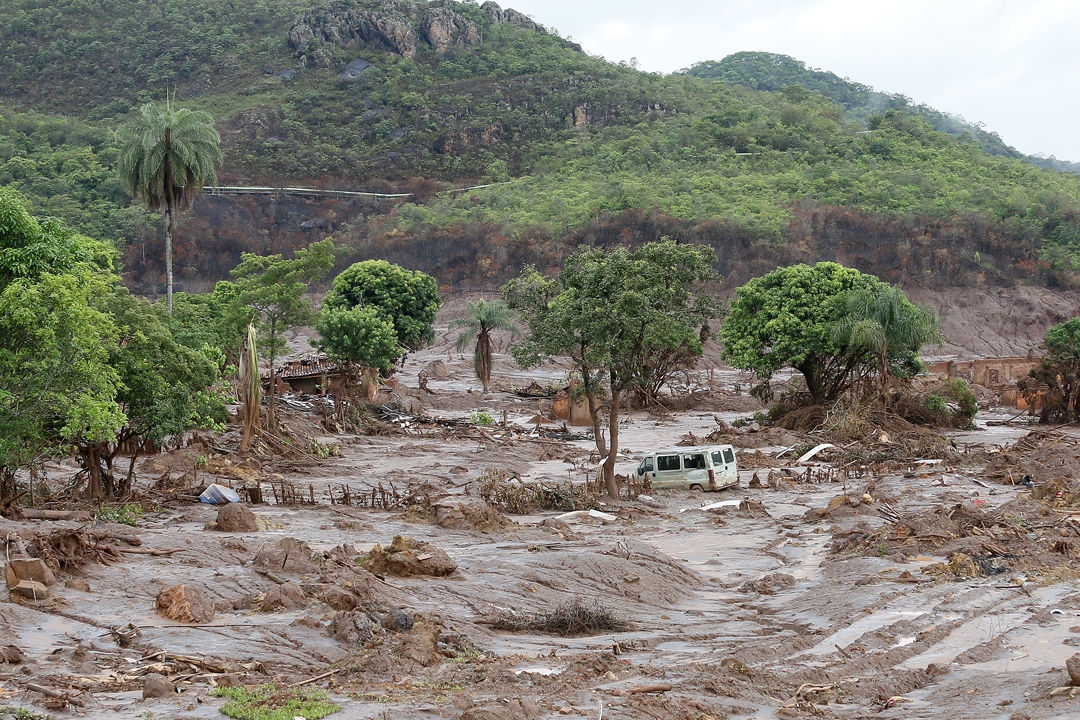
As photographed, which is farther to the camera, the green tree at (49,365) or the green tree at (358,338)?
the green tree at (358,338)

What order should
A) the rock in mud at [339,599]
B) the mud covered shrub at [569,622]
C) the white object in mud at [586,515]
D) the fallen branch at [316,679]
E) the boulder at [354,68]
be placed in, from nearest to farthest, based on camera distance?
the fallen branch at [316,679]
the rock in mud at [339,599]
the mud covered shrub at [569,622]
the white object in mud at [586,515]
the boulder at [354,68]

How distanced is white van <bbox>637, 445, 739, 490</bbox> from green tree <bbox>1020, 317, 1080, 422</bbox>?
20313 mm

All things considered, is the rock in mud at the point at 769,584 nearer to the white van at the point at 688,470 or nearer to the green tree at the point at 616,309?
the green tree at the point at 616,309

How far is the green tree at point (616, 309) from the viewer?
2131cm

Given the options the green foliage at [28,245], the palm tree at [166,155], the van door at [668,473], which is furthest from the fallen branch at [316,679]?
the palm tree at [166,155]

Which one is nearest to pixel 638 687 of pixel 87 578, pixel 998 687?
pixel 998 687

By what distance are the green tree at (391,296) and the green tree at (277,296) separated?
12150mm

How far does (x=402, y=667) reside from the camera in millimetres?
9109

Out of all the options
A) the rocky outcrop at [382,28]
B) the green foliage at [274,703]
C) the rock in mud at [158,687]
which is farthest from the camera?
the rocky outcrop at [382,28]

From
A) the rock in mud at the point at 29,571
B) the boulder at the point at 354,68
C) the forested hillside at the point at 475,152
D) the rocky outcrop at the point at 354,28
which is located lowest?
the rock in mud at the point at 29,571

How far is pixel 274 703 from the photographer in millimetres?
7613

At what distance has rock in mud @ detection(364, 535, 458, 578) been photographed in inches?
510

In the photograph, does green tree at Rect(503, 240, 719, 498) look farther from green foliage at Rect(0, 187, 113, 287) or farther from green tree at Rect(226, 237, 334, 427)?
green tree at Rect(226, 237, 334, 427)

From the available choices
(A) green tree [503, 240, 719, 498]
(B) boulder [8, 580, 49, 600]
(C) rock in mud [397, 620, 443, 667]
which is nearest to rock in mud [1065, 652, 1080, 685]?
(C) rock in mud [397, 620, 443, 667]
